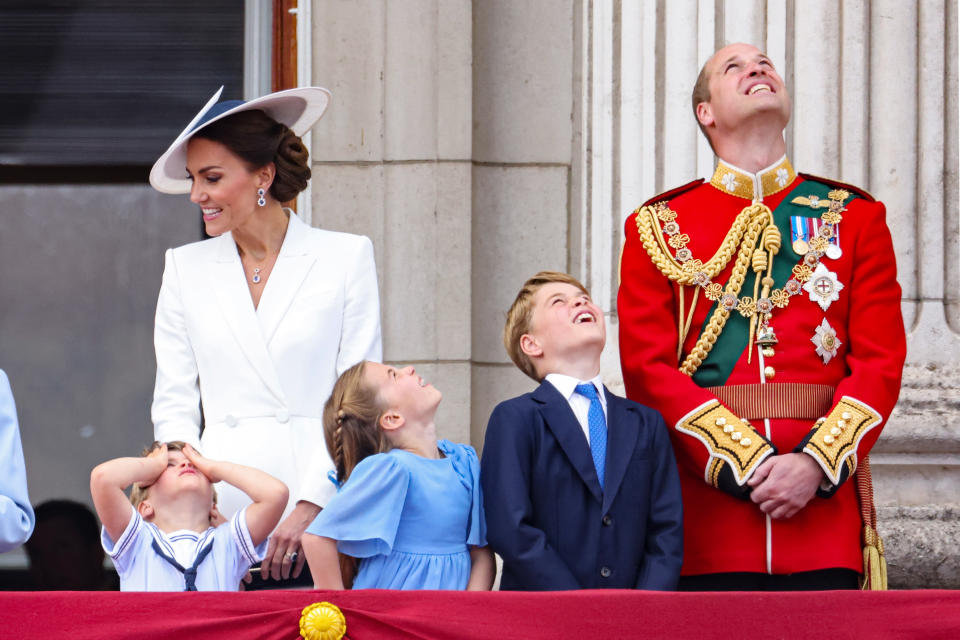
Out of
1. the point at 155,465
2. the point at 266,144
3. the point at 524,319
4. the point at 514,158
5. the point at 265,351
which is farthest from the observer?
the point at 514,158

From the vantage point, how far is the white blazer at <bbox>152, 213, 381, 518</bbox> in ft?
12.1

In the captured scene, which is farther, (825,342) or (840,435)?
(825,342)

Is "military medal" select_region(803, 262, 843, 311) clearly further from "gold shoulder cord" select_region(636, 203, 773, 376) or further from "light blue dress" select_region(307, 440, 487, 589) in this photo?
"light blue dress" select_region(307, 440, 487, 589)

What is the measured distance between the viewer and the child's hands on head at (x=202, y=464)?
3502 millimetres

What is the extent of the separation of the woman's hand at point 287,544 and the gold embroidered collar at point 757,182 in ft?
4.18

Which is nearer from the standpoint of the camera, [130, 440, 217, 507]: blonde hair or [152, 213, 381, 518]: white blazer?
[130, 440, 217, 507]: blonde hair

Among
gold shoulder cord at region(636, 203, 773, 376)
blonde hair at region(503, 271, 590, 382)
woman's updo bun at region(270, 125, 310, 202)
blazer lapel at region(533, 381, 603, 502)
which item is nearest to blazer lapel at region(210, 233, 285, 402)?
woman's updo bun at region(270, 125, 310, 202)

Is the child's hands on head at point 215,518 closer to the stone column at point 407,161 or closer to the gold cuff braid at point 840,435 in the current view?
the gold cuff braid at point 840,435

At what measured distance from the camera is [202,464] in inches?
138

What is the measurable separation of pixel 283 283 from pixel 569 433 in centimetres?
90

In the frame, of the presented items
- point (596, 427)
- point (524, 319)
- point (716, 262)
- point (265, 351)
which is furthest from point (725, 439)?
point (265, 351)

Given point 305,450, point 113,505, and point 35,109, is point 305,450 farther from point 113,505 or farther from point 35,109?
point 35,109

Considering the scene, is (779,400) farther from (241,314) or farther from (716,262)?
(241,314)

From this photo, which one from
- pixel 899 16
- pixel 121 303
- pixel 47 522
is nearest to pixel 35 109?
pixel 121 303
